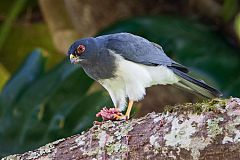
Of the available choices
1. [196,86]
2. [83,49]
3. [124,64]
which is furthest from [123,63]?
[196,86]

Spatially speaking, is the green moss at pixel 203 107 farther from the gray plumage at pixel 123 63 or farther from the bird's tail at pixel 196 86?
the bird's tail at pixel 196 86

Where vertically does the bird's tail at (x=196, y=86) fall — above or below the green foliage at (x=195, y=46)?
below

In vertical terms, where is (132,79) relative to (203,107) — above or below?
above

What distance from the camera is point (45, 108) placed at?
3.56m

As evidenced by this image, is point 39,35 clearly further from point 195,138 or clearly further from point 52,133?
point 195,138

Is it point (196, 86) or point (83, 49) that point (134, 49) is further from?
point (196, 86)

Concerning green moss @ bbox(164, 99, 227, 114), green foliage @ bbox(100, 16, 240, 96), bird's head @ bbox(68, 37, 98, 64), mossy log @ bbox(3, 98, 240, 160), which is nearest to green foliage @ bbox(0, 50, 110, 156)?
green foliage @ bbox(100, 16, 240, 96)

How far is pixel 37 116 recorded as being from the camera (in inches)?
140

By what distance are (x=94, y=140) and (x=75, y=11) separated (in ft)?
8.48

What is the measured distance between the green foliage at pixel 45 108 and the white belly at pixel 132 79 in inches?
38.9

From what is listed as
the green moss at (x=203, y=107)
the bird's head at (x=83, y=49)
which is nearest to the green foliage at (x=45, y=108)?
the bird's head at (x=83, y=49)

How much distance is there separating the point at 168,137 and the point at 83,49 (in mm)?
745

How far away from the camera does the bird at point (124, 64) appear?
233 centimetres

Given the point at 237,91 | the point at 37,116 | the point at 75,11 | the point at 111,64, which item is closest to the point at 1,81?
the point at 75,11
